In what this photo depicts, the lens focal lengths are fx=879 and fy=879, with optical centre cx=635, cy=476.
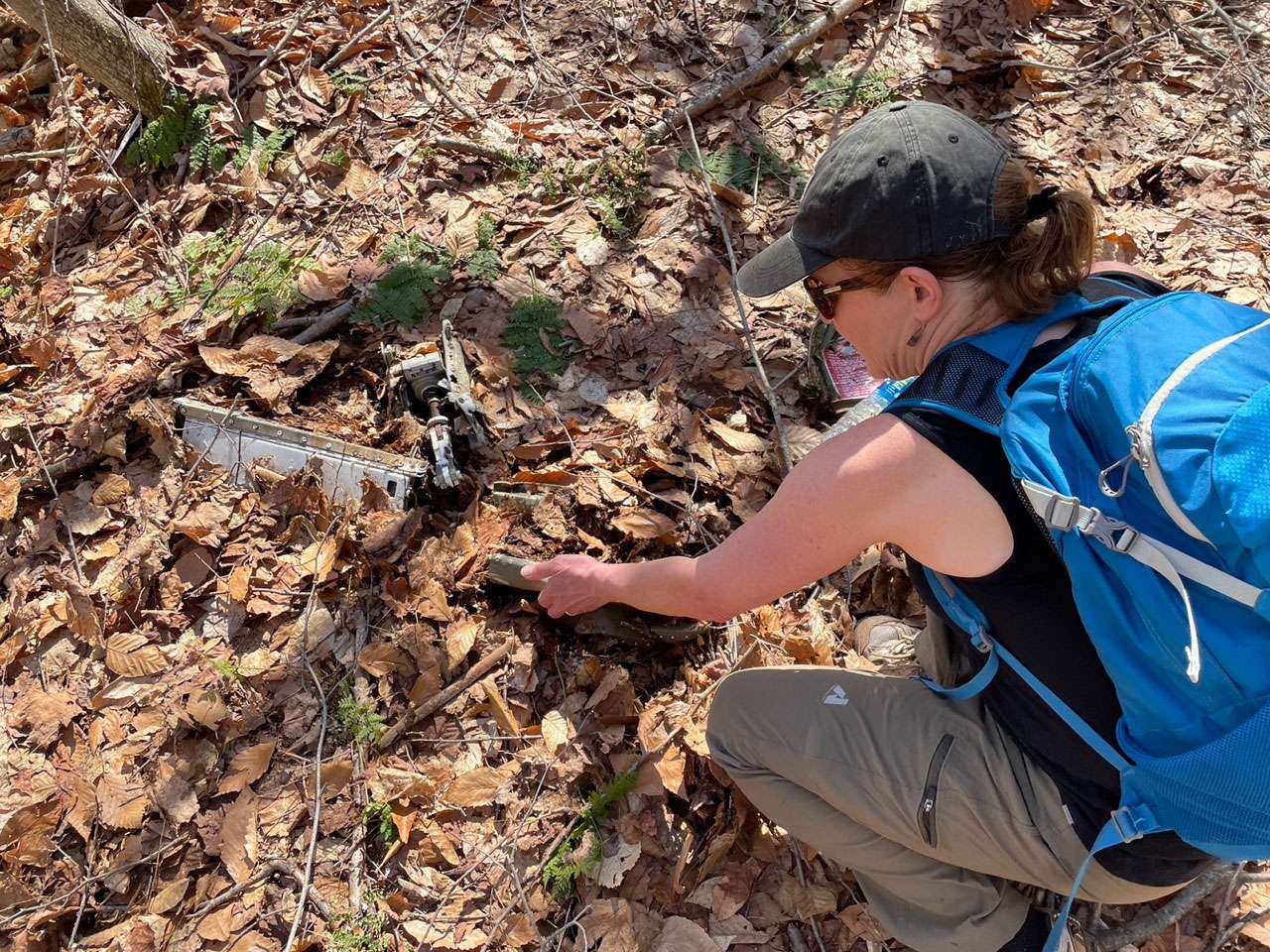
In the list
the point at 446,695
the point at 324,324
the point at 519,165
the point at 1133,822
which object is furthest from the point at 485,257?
the point at 1133,822

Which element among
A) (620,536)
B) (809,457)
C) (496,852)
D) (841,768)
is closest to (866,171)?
(809,457)

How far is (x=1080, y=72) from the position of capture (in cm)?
517

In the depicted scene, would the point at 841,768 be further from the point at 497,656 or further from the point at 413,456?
the point at 413,456

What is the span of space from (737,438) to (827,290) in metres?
1.56

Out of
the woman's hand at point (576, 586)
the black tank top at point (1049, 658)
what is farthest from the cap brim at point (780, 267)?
the woman's hand at point (576, 586)

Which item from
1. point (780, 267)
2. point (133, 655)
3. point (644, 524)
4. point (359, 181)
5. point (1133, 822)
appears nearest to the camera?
point (1133, 822)

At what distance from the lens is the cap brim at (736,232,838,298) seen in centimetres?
223

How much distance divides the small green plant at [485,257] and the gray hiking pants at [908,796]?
2430mm

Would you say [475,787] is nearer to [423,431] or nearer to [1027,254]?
[423,431]

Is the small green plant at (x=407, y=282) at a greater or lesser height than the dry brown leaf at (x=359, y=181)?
lesser

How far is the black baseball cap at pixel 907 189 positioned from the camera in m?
2.02

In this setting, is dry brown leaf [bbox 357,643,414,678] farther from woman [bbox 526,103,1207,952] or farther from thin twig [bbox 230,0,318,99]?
thin twig [bbox 230,0,318,99]

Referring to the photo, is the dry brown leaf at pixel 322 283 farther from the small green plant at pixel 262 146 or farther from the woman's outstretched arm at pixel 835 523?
the woman's outstretched arm at pixel 835 523

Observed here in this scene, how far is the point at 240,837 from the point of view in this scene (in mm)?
3004
